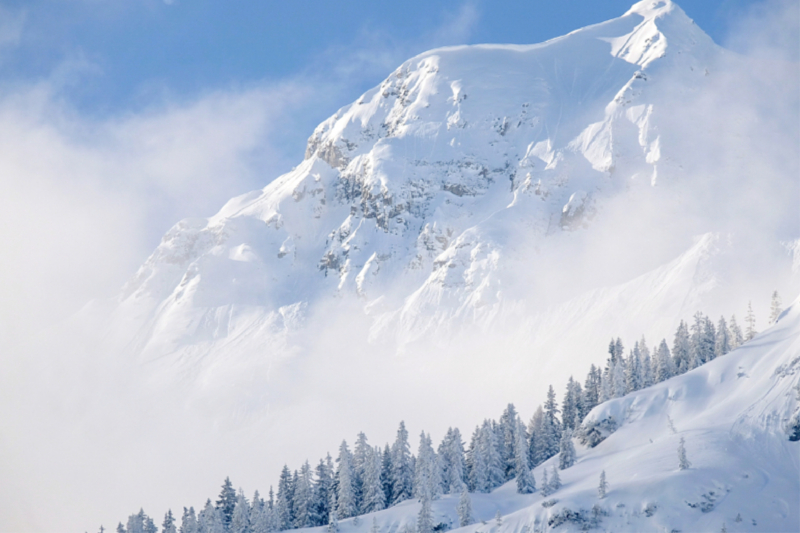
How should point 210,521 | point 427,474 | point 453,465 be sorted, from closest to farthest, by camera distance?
point 427,474 → point 210,521 → point 453,465

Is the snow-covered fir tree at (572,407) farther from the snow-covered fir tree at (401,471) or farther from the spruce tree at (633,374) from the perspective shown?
the snow-covered fir tree at (401,471)

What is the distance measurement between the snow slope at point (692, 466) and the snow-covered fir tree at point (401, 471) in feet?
29.7

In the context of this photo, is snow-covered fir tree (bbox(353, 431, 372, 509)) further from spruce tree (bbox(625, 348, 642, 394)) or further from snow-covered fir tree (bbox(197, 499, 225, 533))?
spruce tree (bbox(625, 348, 642, 394))

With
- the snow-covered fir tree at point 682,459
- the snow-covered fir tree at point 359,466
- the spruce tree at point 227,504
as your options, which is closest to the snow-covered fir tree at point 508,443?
the snow-covered fir tree at point 359,466

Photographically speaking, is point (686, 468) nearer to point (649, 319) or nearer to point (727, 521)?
point (727, 521)

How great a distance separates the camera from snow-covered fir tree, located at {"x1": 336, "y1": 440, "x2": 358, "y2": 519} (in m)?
96.5

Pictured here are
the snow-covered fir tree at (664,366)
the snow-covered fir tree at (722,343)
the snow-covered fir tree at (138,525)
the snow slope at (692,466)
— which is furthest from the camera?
the snow-covered fir tree at (722,343)

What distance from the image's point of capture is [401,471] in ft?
Answer: 331

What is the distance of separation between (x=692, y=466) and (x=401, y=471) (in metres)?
36.0

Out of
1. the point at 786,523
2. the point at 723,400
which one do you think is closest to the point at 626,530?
the point at 786,523

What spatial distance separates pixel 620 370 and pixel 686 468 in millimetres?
38949

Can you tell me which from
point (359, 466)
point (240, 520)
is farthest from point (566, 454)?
point (240, 520)

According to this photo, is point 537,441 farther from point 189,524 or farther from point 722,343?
point 189,524

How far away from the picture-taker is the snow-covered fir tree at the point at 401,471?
9919cm
